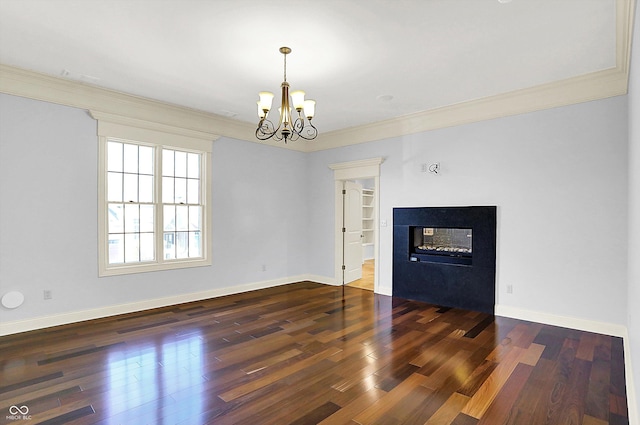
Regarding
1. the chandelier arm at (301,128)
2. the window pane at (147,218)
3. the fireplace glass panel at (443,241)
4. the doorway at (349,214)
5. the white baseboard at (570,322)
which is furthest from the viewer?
the doorway at (349,214)

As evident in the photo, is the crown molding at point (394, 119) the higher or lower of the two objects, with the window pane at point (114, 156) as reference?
higher

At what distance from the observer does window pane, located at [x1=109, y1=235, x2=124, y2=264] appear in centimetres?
467

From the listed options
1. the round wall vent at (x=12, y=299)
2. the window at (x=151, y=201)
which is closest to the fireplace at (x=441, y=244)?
the window at (x=151, y=201)

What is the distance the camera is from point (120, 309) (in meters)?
4.66

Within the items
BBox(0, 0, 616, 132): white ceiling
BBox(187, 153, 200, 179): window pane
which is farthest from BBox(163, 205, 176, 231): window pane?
BBox(0, 0, 616, 132): white ceiling

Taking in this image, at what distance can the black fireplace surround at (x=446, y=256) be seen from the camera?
4.78 m

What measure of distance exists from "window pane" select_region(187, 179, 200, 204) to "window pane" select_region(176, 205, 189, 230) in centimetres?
14

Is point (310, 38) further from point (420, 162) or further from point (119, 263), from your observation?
point (119, 263)

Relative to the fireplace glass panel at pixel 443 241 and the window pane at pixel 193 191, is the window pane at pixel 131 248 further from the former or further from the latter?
the fireplace glass panel at pixel 443 241

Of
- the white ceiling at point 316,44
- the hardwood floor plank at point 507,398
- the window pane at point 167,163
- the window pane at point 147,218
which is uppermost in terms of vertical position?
the white ceiling at point 316,44

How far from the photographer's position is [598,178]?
3.94m

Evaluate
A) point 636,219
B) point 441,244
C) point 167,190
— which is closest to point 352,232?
point 441,244

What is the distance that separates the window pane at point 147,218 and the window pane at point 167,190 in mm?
247

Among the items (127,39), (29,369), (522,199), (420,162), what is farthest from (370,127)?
(29,369)
